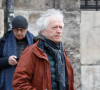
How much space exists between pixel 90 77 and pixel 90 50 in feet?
1.84

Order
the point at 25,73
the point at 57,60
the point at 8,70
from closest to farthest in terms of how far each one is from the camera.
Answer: the point at 25,73, the point at 57,60, the point at 8,70

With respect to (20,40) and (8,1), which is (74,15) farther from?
(20,40)

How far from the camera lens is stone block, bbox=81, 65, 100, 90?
7.00 meters

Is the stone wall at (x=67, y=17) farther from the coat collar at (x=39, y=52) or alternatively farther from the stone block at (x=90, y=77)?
the coat collar at (x=39, y=52)

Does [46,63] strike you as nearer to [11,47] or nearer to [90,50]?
[11,47]

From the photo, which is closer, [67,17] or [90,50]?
[67,17]

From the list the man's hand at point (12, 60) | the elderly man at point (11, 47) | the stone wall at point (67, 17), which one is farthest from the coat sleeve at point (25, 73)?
the stone wall at point (67, 17)

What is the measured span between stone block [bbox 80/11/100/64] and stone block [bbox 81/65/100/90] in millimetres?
145

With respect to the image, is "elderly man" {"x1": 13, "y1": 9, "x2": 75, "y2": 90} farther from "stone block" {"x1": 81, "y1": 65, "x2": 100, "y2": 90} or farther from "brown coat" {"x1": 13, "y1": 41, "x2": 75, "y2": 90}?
"stone block" {"x1": 81, "y1": 65, "x2": 100, "y2": 90}

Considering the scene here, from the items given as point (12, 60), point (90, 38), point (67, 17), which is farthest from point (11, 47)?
point (90, 38)

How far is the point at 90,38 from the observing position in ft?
23.1

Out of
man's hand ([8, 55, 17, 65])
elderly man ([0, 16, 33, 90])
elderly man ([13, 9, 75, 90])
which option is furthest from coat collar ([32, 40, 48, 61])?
elderly man ([0, 16, 33, 90])

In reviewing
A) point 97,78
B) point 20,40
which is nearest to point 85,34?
point 97,78

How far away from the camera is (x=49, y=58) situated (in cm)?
306
